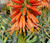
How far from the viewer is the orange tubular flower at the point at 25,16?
35.5 inches

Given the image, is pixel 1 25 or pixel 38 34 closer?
pixel 38 34

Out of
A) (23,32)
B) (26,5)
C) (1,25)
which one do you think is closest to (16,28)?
(23,32)

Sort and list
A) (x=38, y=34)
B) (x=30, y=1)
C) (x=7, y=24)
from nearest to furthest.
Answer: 1. (x=30, y=1)
2. (x=38, y=34)
3. (x=7, y=24)

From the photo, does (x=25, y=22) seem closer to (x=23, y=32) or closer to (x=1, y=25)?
(x=23, y=32)

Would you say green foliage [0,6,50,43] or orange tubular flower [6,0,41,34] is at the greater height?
orange tubular flower [6,0,41,34]

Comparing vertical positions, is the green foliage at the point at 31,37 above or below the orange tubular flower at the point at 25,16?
below

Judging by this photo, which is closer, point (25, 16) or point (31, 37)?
point (25, 16)

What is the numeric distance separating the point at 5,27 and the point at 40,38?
1.27ft

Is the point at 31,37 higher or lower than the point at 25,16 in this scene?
lower

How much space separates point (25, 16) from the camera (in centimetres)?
93

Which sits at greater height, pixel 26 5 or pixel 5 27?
pixel 26 5

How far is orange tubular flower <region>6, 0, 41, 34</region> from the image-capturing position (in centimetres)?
90

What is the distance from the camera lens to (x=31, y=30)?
0.91 m

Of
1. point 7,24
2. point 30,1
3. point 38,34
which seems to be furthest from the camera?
point 7,24
